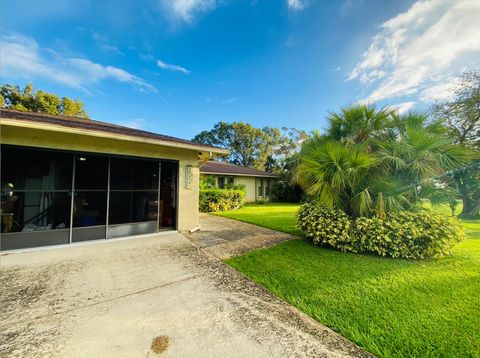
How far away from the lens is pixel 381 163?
5312mm

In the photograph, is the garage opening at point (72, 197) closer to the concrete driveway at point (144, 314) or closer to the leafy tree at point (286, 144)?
the concrete driveway at point (144, 314)

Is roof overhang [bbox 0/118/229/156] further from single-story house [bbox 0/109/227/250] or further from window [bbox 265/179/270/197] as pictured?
window [bbox 265/179/270/197]

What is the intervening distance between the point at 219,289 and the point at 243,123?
33173 millimetres

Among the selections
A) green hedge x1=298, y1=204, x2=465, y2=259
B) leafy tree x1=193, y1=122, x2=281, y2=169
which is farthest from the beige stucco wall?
leafy tree x1=193, y1=122, x2=281, y2=169

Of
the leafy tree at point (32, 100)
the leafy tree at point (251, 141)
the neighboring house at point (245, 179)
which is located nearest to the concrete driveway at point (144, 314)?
the neighboring house at point (245, 179)

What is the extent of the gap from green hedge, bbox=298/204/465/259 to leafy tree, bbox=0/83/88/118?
2744 centimetres

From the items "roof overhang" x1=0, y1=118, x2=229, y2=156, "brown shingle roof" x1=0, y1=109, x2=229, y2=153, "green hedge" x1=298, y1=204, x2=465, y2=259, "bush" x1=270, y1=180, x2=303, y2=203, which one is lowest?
"green hedge" x1=298, y1=204, x2=465, y2=259

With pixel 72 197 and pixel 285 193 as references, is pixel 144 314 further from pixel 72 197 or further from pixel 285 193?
pixel 285 193

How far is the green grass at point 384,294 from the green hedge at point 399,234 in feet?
0.80

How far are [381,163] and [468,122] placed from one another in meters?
13.8

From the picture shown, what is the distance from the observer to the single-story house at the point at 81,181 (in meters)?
4.83

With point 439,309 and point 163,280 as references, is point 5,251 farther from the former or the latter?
point 439,309

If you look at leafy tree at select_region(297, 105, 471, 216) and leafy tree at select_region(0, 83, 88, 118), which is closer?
leafy tree at select_region(297, 105, 471, 216)

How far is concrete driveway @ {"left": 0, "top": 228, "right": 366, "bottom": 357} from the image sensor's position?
212 cm
